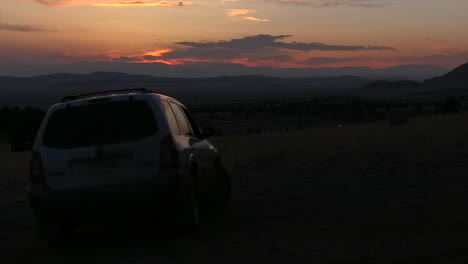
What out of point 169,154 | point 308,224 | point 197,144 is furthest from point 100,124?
point 308,224

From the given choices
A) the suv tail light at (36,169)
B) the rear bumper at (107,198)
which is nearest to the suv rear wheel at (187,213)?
the rear bumper at (107,198)

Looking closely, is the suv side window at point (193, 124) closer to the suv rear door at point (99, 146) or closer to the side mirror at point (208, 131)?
the side mirror at point (208, 131)

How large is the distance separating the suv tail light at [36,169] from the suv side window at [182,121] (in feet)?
6.08

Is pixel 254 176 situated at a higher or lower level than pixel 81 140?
lower

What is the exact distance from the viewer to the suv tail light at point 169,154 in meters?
7.67

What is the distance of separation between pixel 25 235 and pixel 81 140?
2.12 metres

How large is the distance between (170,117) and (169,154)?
746 mm

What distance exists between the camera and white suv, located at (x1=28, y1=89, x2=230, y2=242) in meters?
7.56

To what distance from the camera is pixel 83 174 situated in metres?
7.57

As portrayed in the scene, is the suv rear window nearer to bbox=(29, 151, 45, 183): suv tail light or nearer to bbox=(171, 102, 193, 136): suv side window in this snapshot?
bbox=(29, 151, 45, 183): suv tail light

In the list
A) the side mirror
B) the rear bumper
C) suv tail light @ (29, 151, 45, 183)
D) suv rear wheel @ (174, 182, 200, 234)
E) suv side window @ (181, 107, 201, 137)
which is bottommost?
suv rear wheel @ (174, 182, 200, 234)

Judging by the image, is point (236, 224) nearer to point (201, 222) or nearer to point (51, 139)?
point (201, 222)

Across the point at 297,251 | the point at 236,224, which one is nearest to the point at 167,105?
the point at 236,224

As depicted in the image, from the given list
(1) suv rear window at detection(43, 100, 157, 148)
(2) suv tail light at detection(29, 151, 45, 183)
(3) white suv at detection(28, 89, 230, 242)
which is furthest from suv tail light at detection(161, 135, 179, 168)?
(2) suv tail light at detection(29, 151, 45, 183)
